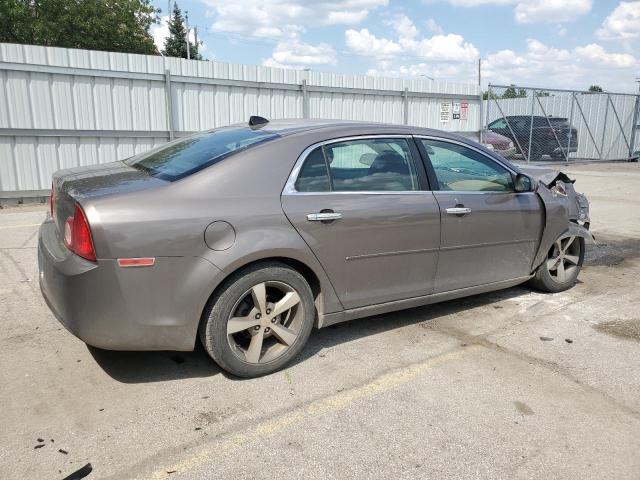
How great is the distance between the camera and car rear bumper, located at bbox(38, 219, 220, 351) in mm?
2865

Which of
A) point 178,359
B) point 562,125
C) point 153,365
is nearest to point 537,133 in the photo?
point 562,125

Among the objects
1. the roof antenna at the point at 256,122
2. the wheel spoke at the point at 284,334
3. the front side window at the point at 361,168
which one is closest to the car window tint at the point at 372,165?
the front side window at the point at 361,168

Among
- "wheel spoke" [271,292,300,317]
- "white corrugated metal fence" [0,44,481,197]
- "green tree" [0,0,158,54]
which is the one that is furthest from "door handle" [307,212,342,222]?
"green tree" [0,0,158,54]

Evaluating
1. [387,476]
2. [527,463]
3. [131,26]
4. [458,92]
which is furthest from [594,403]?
[131,26]

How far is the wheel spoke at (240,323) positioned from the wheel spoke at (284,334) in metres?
0.14

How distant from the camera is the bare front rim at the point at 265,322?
3.24 metres

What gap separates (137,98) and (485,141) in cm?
1066

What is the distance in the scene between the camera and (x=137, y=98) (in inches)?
414

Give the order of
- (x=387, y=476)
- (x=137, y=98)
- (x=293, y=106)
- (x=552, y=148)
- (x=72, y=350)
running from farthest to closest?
(x=552, y=148) → (x=293, y=106) → (x=137, y=98) → (x=72, y=350) → (x=387, y=476)

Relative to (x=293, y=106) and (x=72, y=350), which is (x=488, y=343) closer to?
(x=72, y=350)

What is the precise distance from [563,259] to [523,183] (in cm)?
111

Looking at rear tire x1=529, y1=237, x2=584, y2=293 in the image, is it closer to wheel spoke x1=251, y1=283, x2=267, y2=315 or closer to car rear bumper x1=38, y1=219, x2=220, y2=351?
wheel spoke x1=251, y1=283, x2=267, y2=315

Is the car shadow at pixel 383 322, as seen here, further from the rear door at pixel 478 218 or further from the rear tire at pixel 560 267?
the rear door at pixel 478 218

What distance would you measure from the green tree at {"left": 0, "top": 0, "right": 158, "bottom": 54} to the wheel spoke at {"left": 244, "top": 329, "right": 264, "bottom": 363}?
27.7m
